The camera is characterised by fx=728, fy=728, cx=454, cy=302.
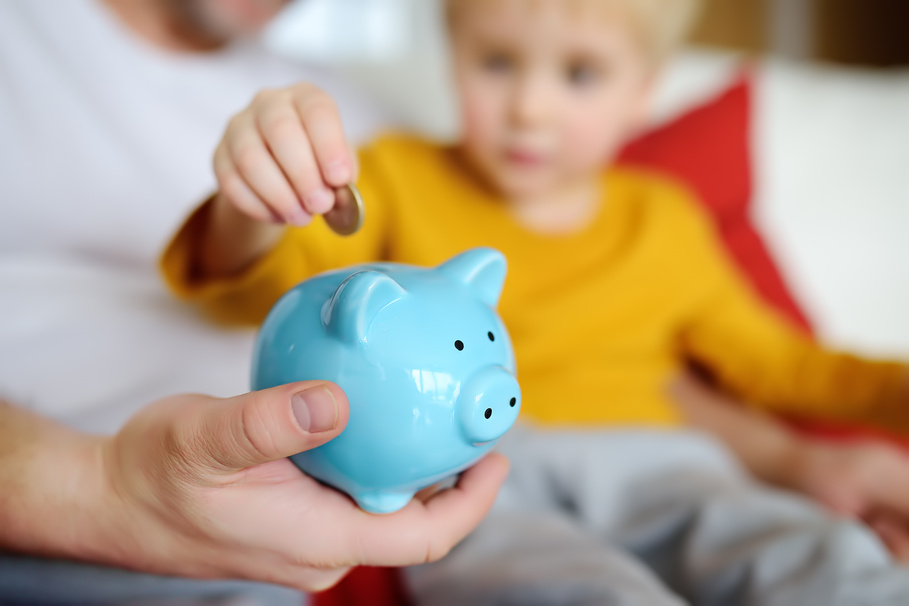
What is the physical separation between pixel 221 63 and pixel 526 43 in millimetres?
385

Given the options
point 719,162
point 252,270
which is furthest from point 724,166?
point 252,270

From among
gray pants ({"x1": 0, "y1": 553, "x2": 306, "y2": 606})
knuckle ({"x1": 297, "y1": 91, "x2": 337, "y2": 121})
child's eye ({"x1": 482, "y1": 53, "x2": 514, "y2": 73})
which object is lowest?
gray pants ({"x1": 0, "y1": 553, "x2": 306, "y2": 606})

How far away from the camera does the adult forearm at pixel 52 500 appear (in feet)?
1.31

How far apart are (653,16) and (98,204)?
0.60 meters

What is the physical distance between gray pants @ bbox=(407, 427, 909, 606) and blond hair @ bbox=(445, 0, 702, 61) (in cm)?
41

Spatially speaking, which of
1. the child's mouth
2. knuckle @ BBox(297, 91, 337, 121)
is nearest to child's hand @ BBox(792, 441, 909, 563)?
the child's mouth

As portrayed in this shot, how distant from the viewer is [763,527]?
579mm

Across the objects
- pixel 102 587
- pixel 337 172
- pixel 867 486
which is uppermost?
pixel 337 172

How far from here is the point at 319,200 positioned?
40cm

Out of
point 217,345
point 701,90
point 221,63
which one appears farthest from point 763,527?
point 701,90

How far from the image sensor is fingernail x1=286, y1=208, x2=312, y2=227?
41cm

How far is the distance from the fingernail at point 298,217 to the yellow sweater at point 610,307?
20cm

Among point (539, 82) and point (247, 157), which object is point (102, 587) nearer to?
point (247, 157)

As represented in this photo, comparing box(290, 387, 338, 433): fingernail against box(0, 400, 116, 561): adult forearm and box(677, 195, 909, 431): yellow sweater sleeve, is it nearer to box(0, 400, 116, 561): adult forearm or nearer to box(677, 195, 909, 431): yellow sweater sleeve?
box(0, 400, 116, 561): adult forearm
